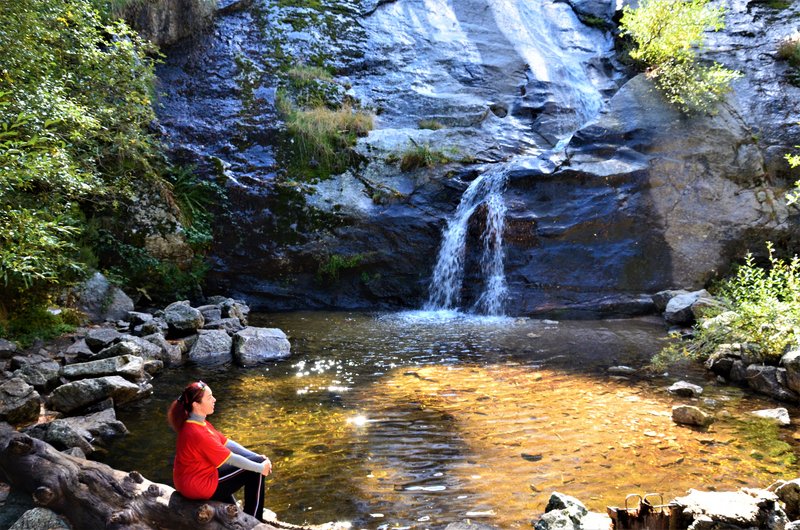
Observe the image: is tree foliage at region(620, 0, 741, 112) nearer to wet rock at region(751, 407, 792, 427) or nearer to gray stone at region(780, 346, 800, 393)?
gray stone at region(780, 346, 800, 393)

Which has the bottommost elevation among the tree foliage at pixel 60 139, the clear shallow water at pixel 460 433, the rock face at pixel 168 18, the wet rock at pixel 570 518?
the clear shallow water at pixel 460 433

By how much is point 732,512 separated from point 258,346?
6784 millimetres

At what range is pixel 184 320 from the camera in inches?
354

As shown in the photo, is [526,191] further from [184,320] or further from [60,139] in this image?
[60,139]

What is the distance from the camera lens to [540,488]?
4.17 metres

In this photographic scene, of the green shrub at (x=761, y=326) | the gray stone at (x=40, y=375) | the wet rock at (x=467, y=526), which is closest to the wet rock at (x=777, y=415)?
the green shrub at (x=761, y=326)

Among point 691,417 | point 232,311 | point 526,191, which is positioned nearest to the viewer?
→ point 691,417

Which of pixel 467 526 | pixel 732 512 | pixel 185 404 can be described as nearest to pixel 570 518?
pixel 467 526

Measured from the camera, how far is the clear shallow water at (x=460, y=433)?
4.11 meters

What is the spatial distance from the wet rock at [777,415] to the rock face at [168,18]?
16410mm

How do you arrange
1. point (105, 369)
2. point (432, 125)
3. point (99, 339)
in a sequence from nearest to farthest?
point (105, 369) → point (99, 339) → point (432, 125)

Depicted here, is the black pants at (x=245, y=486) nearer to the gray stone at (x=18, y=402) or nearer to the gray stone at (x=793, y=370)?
the gray stone at (x=18, y=402)

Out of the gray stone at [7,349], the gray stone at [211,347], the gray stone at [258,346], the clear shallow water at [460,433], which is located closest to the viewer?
the clear shallow water at [460,433]

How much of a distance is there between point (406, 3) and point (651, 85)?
10457 millimetres
